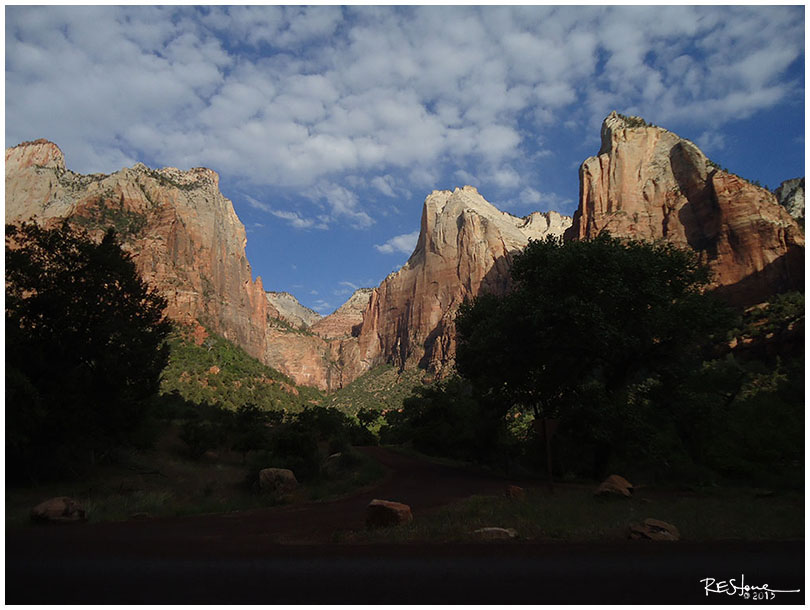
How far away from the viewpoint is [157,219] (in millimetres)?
106812

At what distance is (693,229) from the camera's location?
88.7m

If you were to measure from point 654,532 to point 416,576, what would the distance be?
453 cm

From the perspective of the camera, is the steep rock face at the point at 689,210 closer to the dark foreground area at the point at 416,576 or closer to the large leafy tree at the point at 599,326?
the large leafy tree at the point at 599,326

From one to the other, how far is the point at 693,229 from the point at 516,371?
8913cm

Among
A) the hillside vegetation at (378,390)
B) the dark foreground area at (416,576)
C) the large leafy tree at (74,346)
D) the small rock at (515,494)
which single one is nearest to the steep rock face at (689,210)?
the hillside vegetation at (378,390)

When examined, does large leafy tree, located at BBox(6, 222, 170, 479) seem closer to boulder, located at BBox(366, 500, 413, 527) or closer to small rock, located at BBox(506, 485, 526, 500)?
boulder, located at BBox(366, 500, 413, 527)

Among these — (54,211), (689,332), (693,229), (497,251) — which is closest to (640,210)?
(693,229)

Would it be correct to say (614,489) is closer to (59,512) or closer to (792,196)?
(59,512)

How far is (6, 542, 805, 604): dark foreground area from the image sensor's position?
15.0 feet

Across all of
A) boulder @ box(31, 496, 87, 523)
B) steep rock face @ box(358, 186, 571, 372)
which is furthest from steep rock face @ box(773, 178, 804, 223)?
boulder @ box(31, 496, 87, 523)

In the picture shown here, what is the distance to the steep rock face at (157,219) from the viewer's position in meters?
96.8

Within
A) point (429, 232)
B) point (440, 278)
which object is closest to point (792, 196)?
point (440, 278)

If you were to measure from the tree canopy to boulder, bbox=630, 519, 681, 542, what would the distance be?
9.83m

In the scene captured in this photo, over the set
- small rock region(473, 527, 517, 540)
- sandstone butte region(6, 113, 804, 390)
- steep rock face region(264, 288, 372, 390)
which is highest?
sandstone butte region(6, 113, 804, 390)
